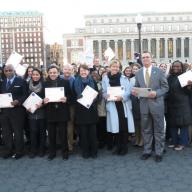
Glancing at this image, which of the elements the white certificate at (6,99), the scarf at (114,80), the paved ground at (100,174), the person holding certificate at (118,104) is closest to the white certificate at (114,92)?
the person holding certificate at (118,104)

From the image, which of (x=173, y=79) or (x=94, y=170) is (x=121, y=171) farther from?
(x=173, y=79)

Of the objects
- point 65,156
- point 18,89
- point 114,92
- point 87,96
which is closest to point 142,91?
point 114,92

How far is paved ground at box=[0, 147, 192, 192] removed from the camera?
19.0 ft

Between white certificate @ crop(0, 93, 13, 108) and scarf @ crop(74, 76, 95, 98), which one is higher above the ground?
scarf @ crop(74, 76, 95, 98)

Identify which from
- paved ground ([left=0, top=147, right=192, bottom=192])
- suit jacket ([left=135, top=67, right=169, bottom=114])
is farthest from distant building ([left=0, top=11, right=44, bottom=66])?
suit jacket ([left=135, top=67, right=169, bottom=114])

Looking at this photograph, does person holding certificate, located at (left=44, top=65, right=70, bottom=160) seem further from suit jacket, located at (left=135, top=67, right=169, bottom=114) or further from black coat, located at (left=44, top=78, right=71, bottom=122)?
suit jacket, located at (left=135, top=67, right=169, bottom=114)

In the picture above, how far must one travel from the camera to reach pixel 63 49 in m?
107

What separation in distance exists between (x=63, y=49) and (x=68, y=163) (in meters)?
102

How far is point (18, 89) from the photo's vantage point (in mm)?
7551

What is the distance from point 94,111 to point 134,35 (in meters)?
96.4

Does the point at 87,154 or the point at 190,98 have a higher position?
the point at 190,98

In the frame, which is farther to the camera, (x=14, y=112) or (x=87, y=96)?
(x=14, y=112)

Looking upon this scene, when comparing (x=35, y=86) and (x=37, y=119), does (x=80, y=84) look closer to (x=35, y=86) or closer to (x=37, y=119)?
(x=35, y=86)

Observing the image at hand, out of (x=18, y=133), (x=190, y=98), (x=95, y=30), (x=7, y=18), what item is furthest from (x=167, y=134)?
(x=7, y=18)
